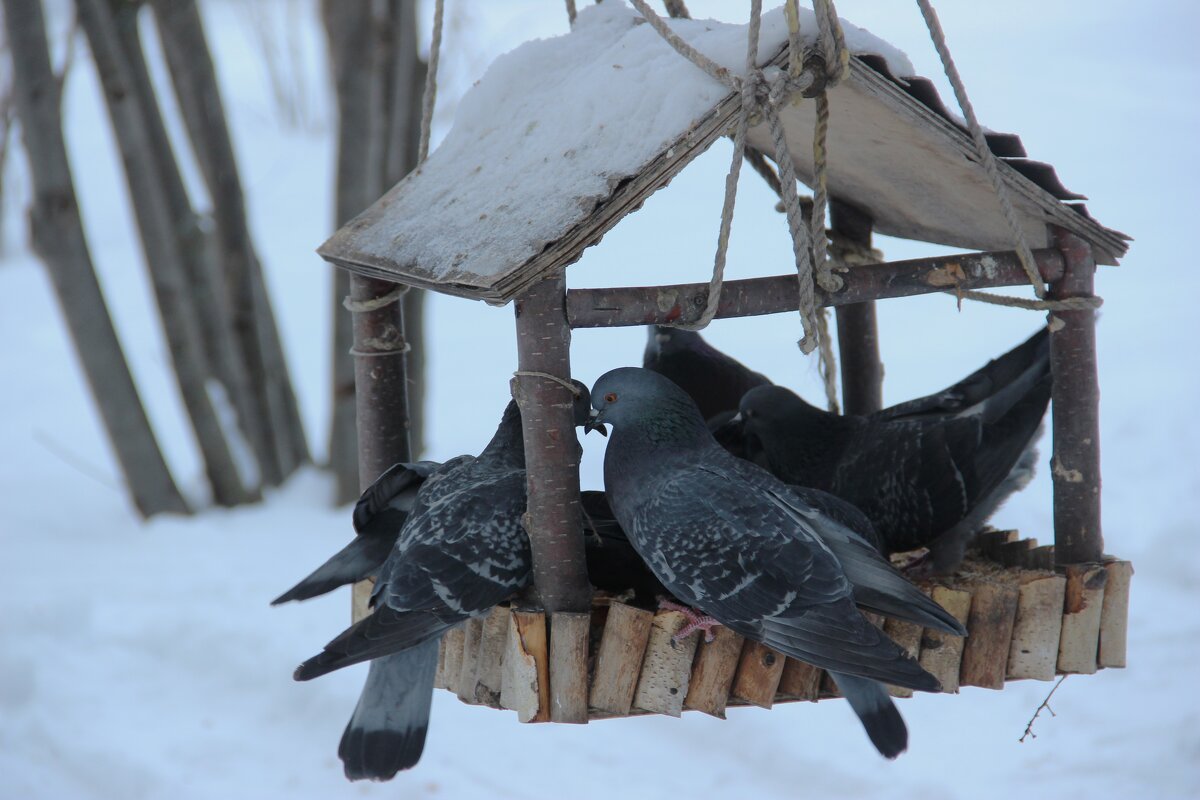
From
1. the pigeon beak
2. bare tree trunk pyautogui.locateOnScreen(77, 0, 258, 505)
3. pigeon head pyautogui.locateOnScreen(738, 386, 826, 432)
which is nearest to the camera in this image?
the pigeon beak

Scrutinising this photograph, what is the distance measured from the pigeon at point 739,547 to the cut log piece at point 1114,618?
0.53m

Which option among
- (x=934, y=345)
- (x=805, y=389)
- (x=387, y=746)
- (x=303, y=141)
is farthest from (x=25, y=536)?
(x=303, y=141)

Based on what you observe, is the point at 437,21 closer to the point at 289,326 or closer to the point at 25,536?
the point at 25,536

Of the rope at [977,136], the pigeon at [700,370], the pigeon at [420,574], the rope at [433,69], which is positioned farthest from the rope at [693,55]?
the pigeon at [700,370]

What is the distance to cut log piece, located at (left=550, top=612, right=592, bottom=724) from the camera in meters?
1.92

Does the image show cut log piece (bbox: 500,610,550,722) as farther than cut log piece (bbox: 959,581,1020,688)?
No

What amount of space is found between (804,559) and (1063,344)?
0.73 meters

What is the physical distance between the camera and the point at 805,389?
18.0 feet

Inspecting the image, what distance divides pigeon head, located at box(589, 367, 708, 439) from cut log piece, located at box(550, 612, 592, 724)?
44 centimetres

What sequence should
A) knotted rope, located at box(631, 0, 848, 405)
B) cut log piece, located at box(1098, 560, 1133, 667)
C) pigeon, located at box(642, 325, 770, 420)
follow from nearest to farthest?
1. knotted rope, located at box(631, 0, 848, 405)
2. cut log piece, located at box(1098, 560, 1133, 667)
3. pigeon, located at box(642, 325, 770, 420)

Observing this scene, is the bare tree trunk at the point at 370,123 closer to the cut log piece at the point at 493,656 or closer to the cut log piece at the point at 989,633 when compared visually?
the cut log piece at the point at 493,656

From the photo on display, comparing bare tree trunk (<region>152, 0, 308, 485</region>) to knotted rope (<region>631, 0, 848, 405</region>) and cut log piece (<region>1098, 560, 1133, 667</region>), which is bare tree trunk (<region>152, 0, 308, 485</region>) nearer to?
knotted rope (<region>631, 0, 848, 405</region>)

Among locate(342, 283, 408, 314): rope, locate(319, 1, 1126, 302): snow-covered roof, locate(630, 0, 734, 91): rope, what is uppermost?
locate(630, 0, 734, 91): rope

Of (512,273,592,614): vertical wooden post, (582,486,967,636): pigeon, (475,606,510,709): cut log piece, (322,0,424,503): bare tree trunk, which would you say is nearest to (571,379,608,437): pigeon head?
(582,486,967,636): pigeon
